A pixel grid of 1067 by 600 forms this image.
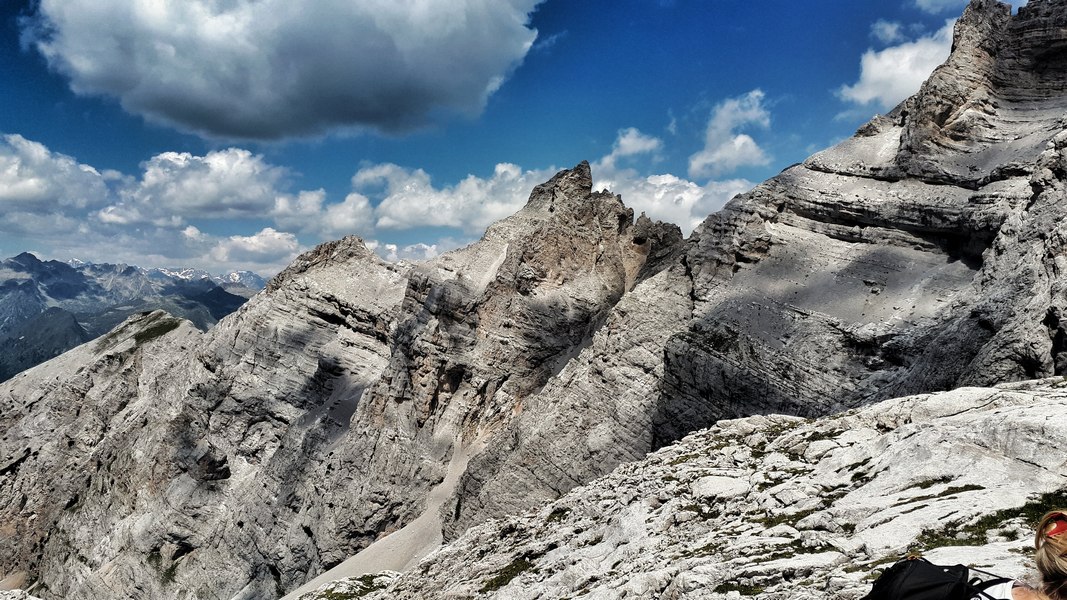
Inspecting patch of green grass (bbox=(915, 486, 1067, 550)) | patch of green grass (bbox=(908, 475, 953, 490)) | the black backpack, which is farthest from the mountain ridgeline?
the black backpack

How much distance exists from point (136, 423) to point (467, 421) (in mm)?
51086

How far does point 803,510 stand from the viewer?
15.1m

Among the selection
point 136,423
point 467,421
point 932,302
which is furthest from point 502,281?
point 136,423

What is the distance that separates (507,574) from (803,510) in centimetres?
1026

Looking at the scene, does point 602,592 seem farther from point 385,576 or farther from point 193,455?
point 193,455

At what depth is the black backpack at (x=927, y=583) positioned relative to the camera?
555 cm

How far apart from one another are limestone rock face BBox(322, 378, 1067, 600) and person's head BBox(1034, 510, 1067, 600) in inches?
85.4

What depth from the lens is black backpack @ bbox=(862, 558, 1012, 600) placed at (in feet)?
18.2

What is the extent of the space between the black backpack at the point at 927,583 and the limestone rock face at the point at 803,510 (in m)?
2.02

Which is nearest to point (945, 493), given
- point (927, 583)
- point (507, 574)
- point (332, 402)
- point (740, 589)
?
point (740, 589)

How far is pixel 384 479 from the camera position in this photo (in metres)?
58.3

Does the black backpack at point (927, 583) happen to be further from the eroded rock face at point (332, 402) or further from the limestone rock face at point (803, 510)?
the eroded rock face at point (332, 402)

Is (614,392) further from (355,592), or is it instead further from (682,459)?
(355,592)

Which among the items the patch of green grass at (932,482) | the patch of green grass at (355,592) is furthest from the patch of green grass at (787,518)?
the patch of green grass at (355,592)
